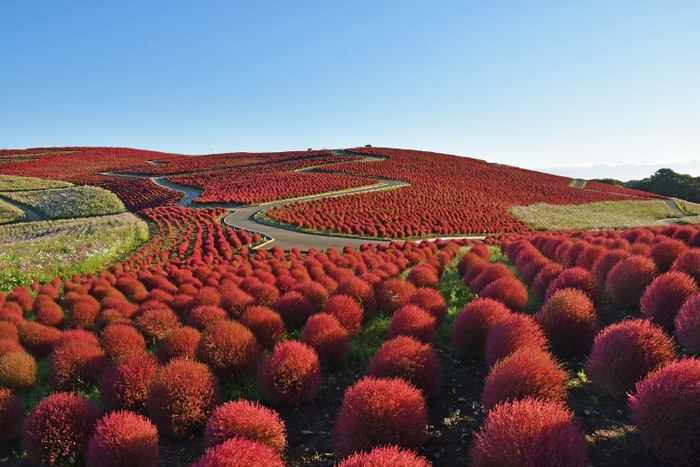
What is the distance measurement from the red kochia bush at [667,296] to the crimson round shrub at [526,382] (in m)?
2.50

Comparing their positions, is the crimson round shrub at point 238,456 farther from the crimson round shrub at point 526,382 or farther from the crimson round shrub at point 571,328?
the crimson round shrub at point 571,328

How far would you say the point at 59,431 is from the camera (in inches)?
187

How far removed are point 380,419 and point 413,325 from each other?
8.29 feet

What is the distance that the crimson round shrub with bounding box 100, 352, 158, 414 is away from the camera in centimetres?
542

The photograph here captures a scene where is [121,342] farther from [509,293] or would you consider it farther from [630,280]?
[630,280]

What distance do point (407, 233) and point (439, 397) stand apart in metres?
24.9

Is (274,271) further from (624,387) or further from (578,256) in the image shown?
(624,387)

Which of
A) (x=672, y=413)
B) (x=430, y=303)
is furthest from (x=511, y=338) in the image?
(x=430, y=303)

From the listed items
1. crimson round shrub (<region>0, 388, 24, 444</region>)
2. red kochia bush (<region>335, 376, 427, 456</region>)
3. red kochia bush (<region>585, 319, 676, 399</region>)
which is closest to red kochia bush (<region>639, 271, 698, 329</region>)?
red kochia bush (<region>585, 319, 676, 399</region>)

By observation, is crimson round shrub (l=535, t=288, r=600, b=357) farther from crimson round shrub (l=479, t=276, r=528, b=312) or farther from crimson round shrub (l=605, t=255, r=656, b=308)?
crimson round shrub (l=605, t=255, r=656, b=308)

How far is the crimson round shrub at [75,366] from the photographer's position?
6508 mm

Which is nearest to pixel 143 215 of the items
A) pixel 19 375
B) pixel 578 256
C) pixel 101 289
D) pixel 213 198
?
pixel 213 198

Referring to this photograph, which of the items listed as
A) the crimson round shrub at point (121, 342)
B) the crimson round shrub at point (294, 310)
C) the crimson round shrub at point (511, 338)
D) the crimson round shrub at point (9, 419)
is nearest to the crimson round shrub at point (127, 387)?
the crimson round shrub at point (9, 419)

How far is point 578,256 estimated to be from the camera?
937 centimetres
